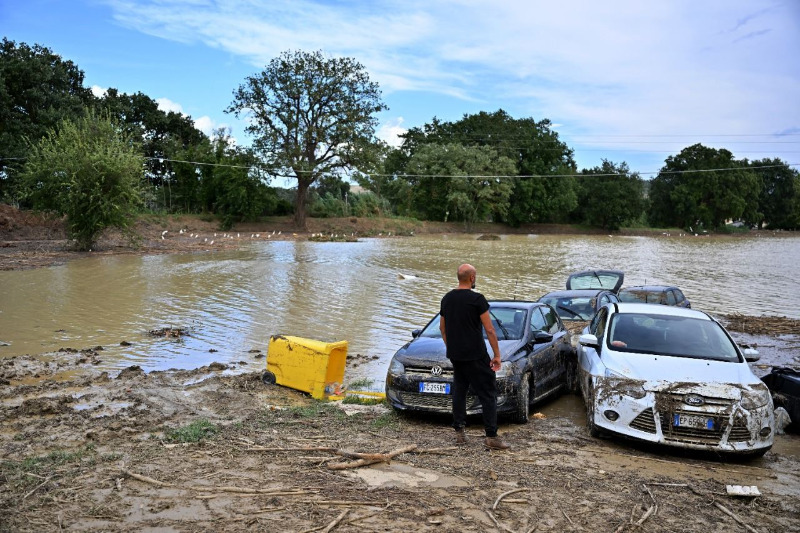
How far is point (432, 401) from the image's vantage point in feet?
28.6

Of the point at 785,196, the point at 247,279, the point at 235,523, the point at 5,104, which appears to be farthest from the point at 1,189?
the point at 785,196

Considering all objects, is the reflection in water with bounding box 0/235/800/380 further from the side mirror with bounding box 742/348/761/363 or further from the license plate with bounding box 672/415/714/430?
the side mirror with bounding box 742/348/761/363

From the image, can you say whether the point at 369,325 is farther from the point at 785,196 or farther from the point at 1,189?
the point at 785,196

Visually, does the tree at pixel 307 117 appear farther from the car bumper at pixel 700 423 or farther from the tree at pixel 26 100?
the car bumper at pixel 700 423

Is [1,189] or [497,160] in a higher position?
[497,160]

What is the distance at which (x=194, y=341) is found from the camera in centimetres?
1504

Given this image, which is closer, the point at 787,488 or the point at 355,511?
the point at 355,511

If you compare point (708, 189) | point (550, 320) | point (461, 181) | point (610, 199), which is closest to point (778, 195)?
point (708, 189)

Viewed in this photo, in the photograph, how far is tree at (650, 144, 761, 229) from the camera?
97.9 m

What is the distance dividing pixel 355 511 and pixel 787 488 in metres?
4.13

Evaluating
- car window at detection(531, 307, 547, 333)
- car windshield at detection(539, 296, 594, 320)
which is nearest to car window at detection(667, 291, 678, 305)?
car windshield at detection(539, 296, 594, 320)

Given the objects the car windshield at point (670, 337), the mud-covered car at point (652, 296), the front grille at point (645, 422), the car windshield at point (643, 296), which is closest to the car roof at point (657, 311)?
the car windshield at point (670, 337)

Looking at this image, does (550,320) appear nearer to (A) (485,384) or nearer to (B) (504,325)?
(B) (504,325)

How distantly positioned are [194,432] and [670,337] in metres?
5.92
